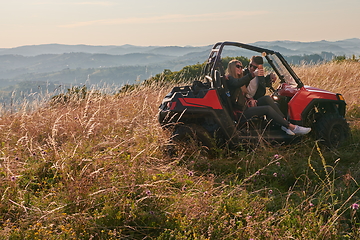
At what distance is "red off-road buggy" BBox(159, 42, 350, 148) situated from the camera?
5262 mm

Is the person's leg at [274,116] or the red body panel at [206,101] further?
the person's leg at [274,116]

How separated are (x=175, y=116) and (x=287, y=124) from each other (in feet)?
5.97

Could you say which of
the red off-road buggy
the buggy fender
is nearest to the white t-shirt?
the red off-road buggy

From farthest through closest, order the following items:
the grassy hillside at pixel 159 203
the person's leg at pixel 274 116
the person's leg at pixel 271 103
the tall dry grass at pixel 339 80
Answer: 1. the tall dry grass at pixel 339 80
2. the person's leg at pixel 271 103
3. the person's leg at pixel 274 116
4. the grassy hillside at pixel 159 203

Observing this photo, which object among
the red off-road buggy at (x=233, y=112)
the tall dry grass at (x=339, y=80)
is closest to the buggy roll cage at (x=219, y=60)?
the red off-road buggy at (x=233, y=112)

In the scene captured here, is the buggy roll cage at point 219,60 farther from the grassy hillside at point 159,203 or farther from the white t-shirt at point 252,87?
the grassy hillside at point 159,203

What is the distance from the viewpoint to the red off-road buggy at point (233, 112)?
526cm

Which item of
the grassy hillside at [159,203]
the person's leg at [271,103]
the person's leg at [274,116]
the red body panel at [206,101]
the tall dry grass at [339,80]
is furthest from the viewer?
the tall dry grass at [339,80]

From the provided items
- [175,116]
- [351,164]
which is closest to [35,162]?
[175,116]

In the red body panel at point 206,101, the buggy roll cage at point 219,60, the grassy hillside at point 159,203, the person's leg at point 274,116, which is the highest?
the buggy roll cage at point 219,60

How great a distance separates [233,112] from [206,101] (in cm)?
66

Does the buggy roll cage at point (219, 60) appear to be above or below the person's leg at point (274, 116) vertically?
above

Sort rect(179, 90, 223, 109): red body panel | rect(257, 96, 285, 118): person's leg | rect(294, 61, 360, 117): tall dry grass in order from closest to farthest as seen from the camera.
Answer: rect(179, 90, 223, 109): red body panel → rect(257, 96, 285, 118): person's leg → rect(294, 61, 360, 117): tall dry grass

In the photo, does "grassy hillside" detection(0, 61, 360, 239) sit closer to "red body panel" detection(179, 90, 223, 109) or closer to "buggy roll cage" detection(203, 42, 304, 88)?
"red body panel" detection(179, 90, 223, 109)
